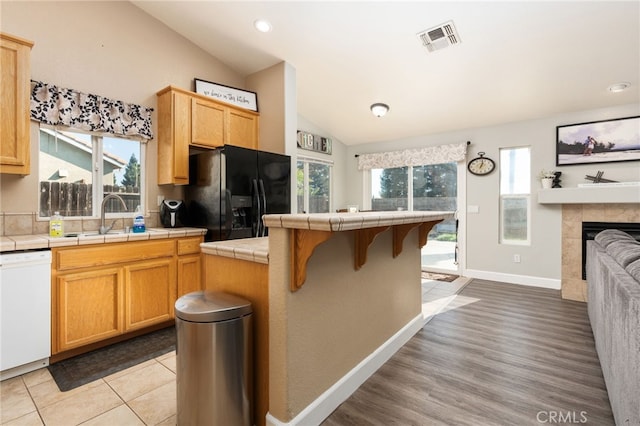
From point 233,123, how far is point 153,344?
99.0 inches

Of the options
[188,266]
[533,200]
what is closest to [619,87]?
[533,200]

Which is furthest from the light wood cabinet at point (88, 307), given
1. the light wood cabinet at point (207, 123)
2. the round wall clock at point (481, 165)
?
the round wall clock at point (481, 165)

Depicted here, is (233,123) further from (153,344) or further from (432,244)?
(432,244)

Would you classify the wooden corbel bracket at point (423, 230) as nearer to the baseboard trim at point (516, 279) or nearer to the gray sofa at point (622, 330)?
the gray sofa at point (622, 330)

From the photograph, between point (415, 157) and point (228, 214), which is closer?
point (228, 214)

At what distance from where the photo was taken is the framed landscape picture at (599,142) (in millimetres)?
3752

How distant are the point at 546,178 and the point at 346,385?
3999 millimetres

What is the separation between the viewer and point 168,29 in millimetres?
3488

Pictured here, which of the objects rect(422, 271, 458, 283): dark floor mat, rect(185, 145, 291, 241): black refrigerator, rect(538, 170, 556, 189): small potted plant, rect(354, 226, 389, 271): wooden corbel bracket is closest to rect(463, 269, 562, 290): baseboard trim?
rect(422, 271, 458, 283): dark floor mat

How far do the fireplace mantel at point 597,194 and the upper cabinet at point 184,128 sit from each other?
416cm

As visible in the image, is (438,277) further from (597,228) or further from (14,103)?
(14,103)

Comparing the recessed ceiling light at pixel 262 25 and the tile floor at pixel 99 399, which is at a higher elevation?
the recessed ceiling light at pixel 262 25

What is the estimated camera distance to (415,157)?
5348mm

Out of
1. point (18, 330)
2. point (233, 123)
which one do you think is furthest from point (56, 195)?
point (233, 123)
